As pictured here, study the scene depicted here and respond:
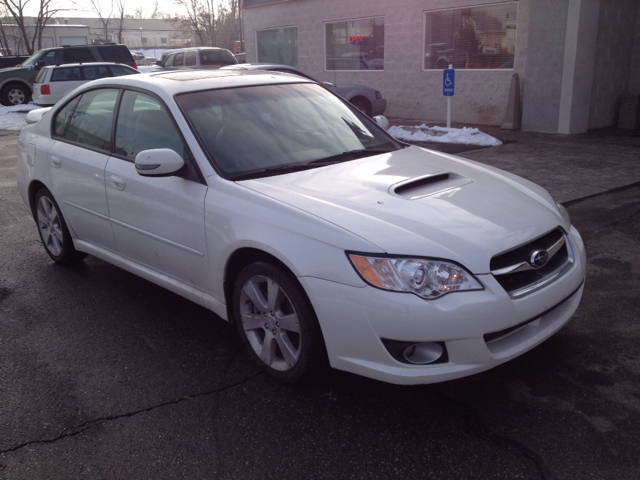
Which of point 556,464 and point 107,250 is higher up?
point 107,250

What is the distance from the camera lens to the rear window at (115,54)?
67.3ft

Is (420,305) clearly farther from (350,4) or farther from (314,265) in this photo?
(350,4)

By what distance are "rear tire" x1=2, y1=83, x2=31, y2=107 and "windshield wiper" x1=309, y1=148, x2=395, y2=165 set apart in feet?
67.7

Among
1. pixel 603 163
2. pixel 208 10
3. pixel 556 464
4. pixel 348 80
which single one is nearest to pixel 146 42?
pixel 208 10

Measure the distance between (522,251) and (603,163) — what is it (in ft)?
22.6

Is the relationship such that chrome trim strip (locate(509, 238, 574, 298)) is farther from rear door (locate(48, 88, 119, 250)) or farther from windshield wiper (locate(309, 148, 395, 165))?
rear door (locate(48, 88, 119, 250))

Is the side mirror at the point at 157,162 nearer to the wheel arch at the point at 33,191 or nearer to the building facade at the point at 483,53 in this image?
the wheel arch at the point at 33,191

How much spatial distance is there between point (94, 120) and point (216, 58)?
14962 millimetres

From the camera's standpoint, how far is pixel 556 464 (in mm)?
2553

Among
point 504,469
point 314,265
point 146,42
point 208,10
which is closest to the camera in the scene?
point 504,469

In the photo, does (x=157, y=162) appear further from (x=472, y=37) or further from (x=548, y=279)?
(x=472, y=37)

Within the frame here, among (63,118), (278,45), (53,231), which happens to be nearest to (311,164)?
(63,118)

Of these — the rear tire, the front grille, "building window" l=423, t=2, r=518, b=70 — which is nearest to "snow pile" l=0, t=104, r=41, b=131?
the rear tire

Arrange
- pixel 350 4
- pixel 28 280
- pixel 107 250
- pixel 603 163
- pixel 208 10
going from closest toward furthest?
pixel 107 250
pixel 28 280
pixel 603 163
pixel 350 4
pixel 208 10
